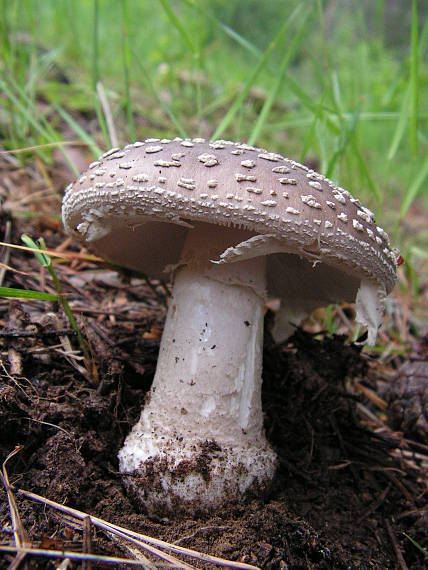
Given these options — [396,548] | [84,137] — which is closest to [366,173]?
[84,137]

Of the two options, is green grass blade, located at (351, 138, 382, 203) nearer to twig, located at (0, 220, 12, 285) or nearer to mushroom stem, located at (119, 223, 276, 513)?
mushroom stem, located at (119, 223, 276, 513)

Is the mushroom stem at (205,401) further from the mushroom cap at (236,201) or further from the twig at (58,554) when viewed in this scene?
the twig at (58,554)

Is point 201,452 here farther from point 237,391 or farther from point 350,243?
point 350,243

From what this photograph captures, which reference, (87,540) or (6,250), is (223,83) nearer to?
(6,250)

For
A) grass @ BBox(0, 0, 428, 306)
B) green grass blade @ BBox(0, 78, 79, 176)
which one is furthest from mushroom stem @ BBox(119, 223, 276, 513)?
green grass blade @ BBox(0, 78, 79, 176)

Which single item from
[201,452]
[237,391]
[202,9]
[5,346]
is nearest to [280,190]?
[237,391]

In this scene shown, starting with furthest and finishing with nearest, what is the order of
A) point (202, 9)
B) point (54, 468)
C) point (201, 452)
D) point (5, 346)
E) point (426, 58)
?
point (426, 58) → point (202, 9) → point (5, 346) → point (201, 452) → point (54, 468)

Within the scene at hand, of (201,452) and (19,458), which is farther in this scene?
(201,452)

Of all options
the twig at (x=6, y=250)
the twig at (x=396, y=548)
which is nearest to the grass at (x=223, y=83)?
the twig at (x=6, y=250)
